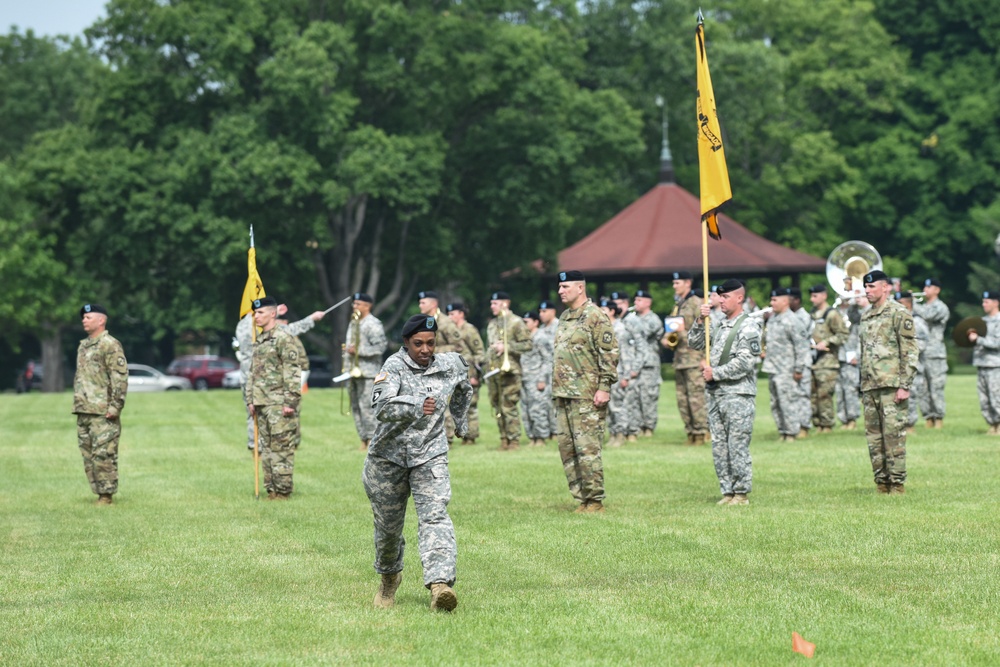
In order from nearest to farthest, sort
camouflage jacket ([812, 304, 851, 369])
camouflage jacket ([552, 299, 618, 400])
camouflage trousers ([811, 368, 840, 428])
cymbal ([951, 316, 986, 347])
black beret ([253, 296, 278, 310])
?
camouflage jacket ([552, 299, 618, 400]) → black beret ([253, 296, 278, 310]) → cymbal ([951, 316, 986, 347]) → camouflage jacket ([812, 304, 851, 369]) → camouflage trousers ([811, 368, 840, 428])

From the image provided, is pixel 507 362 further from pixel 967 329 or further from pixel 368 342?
pixel 967 329

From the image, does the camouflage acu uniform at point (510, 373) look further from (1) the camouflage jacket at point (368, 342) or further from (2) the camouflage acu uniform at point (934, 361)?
(2) the camouflage acu uniform at point (934, 361)

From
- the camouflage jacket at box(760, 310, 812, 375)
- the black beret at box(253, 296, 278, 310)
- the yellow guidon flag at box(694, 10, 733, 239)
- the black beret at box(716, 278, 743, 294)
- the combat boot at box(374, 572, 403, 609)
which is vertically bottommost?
the combat boot at box(374, 572, 403, 609)

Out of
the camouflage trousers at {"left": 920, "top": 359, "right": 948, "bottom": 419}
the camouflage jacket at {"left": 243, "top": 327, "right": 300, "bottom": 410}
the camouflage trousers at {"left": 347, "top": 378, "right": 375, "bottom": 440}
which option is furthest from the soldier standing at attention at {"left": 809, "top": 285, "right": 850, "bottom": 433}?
the camouflage jacket at {"left": 243, "top": 327, "right": 300, "bottom": 410}

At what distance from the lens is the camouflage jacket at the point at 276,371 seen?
17688 mm

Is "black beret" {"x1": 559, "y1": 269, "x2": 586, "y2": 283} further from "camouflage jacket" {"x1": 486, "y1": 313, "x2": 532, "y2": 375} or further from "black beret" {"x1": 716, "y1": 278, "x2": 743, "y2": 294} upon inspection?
"camouflage jacket" {"x1": 486, "y1": 313, "x2": 532, "y2": 375}

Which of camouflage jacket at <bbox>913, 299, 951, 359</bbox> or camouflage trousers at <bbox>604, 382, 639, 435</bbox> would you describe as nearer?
camouflage trousers at <bbox>604, 382, 639, 435</bbox>

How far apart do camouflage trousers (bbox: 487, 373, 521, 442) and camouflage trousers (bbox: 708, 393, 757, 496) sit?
8542mm

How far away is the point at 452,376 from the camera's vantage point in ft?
34.2

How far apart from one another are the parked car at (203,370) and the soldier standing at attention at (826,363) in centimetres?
5000

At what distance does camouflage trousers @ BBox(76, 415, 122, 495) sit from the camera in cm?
1778

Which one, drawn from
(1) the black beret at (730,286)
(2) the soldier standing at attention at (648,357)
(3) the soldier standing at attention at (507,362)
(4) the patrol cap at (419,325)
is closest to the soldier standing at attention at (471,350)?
(3) the soldier standing at attention at (507,362)

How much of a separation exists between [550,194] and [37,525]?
3816 cm

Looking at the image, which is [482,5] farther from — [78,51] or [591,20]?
[78,51]
